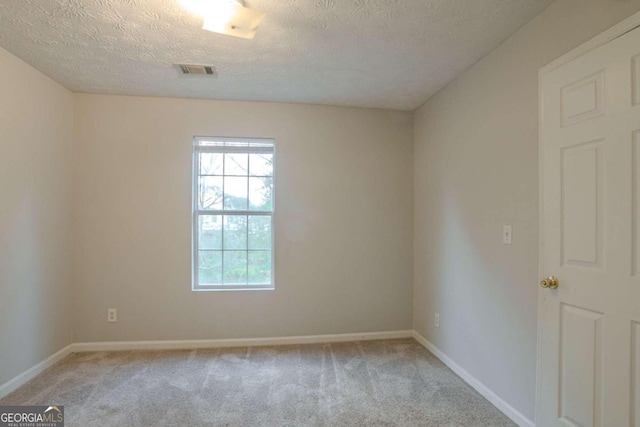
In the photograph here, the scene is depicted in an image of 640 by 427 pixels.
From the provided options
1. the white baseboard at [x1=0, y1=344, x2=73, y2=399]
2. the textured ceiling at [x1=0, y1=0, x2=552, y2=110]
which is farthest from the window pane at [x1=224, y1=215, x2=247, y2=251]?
the white baseboard at [x1=0, y1=344, x2=73, y2=399]

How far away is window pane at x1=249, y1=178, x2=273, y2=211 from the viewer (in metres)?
3.18

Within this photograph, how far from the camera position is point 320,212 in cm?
319

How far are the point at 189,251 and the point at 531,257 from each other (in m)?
2.83

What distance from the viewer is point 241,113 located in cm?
311

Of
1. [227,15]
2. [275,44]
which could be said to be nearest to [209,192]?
[275,44]

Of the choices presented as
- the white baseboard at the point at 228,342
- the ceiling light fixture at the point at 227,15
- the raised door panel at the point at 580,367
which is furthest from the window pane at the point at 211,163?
the raised door panel at the point at 580,367

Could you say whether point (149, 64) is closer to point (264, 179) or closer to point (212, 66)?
point (212, 66)

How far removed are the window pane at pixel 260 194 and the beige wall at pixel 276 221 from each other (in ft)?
0.41

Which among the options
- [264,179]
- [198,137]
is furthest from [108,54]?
[264,179]

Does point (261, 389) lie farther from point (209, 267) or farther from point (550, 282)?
point (550, 282)

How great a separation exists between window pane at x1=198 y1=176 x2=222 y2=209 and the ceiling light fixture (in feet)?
5.42

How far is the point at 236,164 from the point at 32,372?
2387 millimetres

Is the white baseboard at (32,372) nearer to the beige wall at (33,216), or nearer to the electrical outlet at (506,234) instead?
the beige wall at (33,216)

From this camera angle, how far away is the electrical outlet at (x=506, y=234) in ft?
6.52
